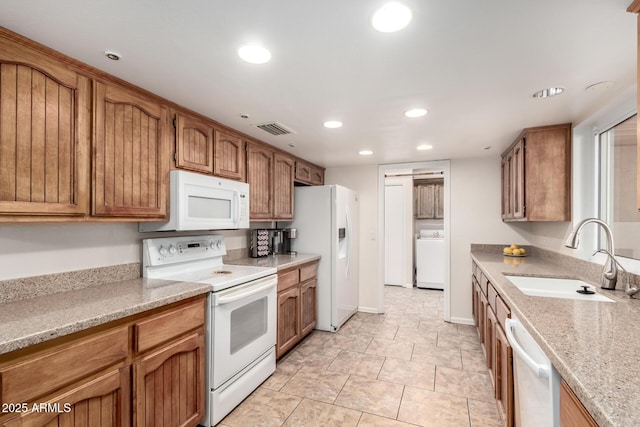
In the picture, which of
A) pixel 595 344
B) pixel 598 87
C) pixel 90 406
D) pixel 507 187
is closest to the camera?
pixel 595 344

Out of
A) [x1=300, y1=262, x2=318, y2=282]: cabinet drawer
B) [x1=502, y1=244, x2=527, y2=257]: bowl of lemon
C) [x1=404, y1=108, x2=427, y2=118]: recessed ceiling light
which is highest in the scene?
[x1=404, y1=108, x2=427, y2=118]: recessed ceiling light

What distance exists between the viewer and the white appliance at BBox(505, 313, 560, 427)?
97 centimetres

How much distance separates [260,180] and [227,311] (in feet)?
4.62

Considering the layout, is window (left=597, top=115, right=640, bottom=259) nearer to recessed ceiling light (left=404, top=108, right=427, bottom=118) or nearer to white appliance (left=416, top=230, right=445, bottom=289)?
recessed ceiling light (left=404, top=108, right=427, bottom=118)

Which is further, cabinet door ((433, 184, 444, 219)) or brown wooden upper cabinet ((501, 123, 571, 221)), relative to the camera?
cabinet door ((433, 184, 444, 219))

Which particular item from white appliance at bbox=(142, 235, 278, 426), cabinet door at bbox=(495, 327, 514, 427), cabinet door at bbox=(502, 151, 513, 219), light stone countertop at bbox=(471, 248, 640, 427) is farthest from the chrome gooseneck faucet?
white appliance at bbox=(142, 235, 278, 426)

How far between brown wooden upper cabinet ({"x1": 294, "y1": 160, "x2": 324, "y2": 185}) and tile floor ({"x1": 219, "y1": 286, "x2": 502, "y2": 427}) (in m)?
1.87

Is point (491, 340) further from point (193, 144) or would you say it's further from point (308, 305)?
point (193, 144)

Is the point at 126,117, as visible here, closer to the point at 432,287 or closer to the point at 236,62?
the point at 236,62

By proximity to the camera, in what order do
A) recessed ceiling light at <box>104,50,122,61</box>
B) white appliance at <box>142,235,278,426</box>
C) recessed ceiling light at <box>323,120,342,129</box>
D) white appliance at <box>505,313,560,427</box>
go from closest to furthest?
white appliance at <box>505,313,560,427</box>
recessed ceiling light at <box>104,50,122,61</box>
white appliance at <box>142,235,278,426</box>
recessed ceiling light at <box>323,120,342,129</box>

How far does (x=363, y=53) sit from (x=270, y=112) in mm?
984

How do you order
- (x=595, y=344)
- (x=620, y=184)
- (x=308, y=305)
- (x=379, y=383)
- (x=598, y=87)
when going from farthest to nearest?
(x=308, y=305) < (x=379, y=383) < (x=620, y=184) < (x=598, y=87) < (x=595, y=344)

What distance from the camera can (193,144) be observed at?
2.27 m

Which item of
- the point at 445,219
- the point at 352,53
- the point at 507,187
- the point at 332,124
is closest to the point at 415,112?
the point at 332,124
